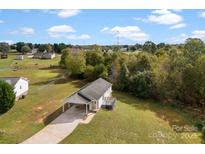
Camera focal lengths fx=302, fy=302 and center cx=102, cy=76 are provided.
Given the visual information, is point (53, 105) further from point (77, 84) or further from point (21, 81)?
point (77, 84)

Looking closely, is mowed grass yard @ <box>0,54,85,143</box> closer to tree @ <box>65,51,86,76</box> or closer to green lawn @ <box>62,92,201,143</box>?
tree @ <box>65,51,86,76</box>

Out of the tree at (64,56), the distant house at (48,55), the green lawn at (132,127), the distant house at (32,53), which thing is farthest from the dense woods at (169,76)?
the distant house at (32,53)

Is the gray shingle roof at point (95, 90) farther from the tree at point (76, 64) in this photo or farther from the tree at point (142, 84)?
the tree at point (76, 64)

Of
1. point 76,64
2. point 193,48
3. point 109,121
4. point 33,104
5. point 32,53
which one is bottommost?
point 109,121

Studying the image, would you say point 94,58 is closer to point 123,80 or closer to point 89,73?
point 89,73

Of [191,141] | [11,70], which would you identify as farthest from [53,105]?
[11,70]

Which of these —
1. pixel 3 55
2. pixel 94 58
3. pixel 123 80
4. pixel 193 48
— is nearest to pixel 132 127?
pixel 123 80
